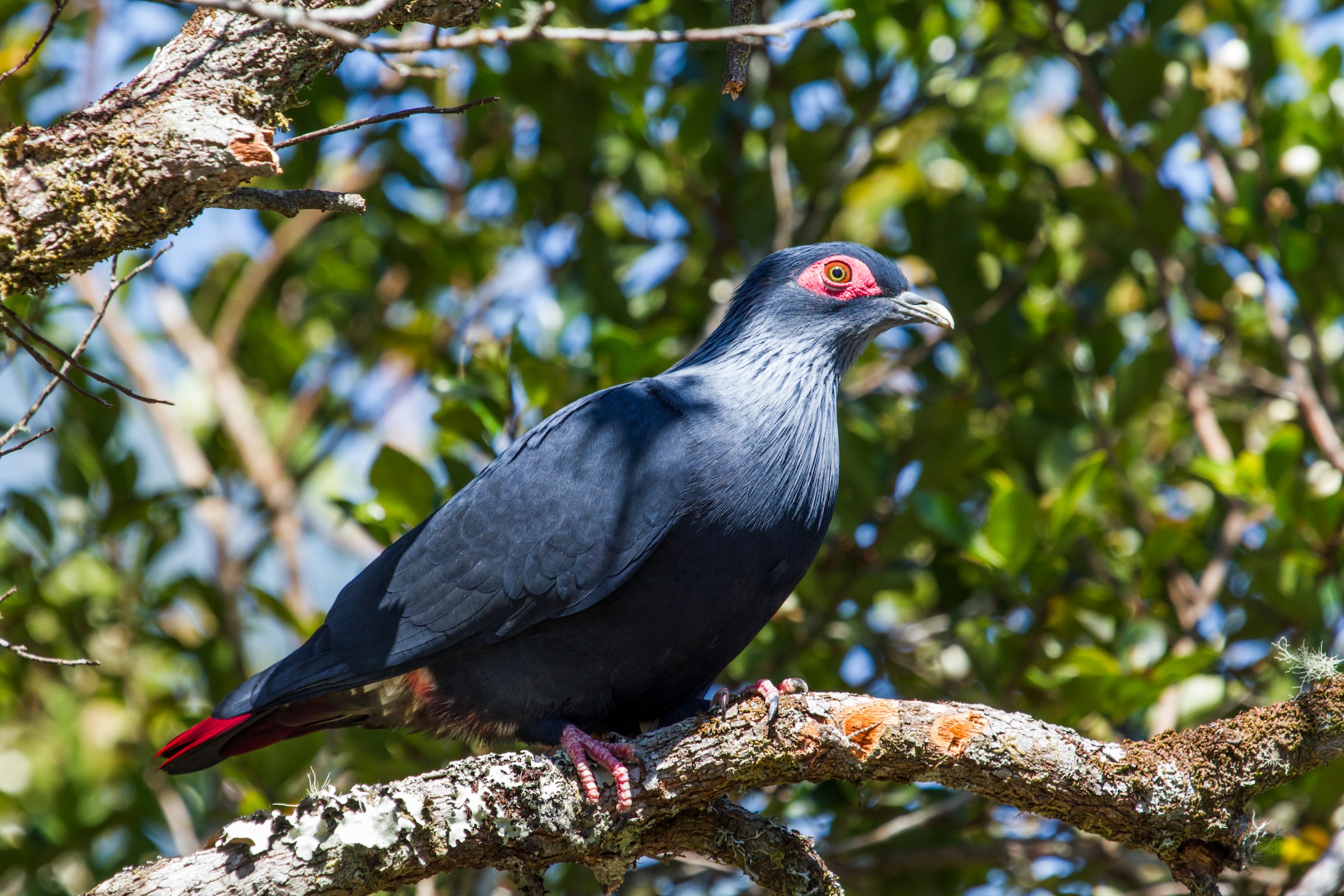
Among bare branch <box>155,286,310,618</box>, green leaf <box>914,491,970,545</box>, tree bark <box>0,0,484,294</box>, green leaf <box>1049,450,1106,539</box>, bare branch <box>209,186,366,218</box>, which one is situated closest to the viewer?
tree bark <box>0,0,484,294</box>

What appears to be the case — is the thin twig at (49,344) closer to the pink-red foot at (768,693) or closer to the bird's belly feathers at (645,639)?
the bird's belly feathers at (645,639)

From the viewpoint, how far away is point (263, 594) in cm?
434

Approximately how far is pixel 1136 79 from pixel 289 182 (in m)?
3.39

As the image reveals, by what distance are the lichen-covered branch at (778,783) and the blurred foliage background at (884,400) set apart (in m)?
1.01

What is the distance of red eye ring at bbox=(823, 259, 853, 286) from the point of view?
11.9 feet

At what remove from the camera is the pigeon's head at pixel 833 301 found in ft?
11.8

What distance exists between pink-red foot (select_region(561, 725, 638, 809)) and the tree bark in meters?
1.45

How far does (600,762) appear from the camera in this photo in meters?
2.71

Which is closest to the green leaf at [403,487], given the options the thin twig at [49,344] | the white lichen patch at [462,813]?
the thin twig at [49,344]

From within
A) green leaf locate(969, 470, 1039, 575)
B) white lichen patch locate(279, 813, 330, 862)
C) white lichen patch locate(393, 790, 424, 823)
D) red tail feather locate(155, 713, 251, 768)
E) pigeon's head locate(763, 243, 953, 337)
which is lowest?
green leaf locate(969, 470, 1039, 575)

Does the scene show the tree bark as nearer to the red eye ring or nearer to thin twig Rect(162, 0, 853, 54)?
thin twig Rect(162, 0, 853, 54)

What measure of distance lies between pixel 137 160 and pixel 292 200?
325mm

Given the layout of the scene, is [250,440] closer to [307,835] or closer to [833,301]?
[833,301]

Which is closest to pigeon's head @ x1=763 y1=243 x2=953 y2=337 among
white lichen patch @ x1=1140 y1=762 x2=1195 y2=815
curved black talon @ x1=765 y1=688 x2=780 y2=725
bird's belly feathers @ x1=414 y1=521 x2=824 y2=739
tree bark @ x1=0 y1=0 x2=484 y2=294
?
bird's belly feathers @ x1=414 y1=521 x2=824 y2=739
